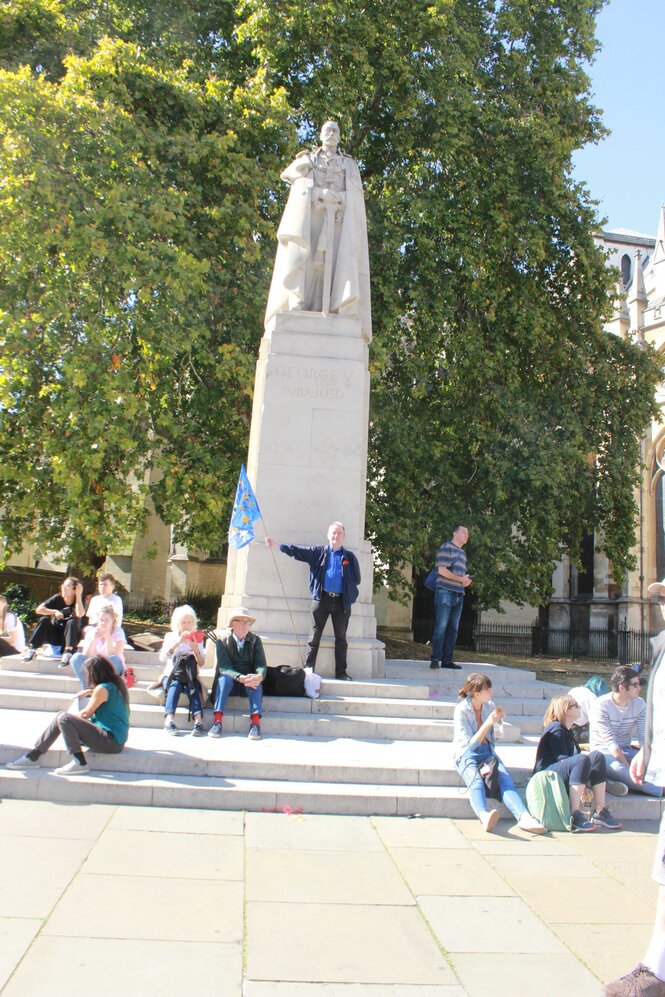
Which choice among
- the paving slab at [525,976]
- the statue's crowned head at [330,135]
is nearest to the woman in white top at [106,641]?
the paving slab at [525,976]

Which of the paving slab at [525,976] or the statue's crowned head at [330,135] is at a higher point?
the statue's crowned head at [330,135]

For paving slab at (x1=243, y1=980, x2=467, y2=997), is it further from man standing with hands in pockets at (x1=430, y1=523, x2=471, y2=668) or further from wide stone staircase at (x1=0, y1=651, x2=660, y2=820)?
man standing with hands in pockets at (x1=430, y1=523, x2=471, y2=668)

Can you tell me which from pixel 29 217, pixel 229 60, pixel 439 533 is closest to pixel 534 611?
pixel 439 533

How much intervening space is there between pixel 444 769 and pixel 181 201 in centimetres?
1237

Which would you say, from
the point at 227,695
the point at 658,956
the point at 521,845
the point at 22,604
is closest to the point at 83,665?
the point at 227,695

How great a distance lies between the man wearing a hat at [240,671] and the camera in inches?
297

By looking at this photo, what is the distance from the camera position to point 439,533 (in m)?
18.6

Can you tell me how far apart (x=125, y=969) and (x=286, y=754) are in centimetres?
362

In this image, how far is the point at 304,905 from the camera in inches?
167

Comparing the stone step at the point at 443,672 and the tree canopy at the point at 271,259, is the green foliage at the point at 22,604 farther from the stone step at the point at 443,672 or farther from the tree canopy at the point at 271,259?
the stone step at the point at 443,672

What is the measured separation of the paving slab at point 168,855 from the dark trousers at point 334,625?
12.7ft

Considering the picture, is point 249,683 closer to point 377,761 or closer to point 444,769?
point 377,761

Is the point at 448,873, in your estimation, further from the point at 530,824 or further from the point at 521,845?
the point at 530,824

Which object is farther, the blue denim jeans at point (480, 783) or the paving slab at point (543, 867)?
the blue denim jeans at point (480, 783)
